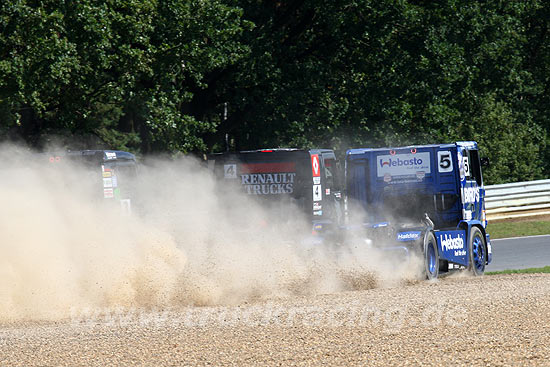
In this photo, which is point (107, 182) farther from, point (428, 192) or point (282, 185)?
point (428, 192)

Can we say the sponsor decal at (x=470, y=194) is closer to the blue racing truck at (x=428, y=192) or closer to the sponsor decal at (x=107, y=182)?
the blue racing truck at (x=428, y=192)

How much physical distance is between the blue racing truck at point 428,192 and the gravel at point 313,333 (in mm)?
4020

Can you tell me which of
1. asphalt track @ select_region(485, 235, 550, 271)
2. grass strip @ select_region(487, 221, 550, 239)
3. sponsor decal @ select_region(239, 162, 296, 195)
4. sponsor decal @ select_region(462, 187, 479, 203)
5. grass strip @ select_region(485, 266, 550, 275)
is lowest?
asphalt track @ select_region(485, 235, 550, 271)

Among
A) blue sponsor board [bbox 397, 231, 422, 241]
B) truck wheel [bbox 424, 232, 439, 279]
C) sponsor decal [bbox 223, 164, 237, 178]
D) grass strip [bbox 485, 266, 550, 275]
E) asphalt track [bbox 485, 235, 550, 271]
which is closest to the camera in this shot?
blue sponsor board [bbox 397, 231, 422, 241]

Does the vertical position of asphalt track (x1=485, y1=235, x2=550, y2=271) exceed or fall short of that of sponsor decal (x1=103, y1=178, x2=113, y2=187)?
it falls short

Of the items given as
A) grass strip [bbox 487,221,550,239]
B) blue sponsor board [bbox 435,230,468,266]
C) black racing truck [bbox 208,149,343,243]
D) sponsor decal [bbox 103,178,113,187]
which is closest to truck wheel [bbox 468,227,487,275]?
blue sponsor board [bbox 435,230,468,266]

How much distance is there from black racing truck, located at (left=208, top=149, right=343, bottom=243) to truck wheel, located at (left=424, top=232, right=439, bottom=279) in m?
2.87

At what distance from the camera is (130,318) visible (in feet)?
35.1

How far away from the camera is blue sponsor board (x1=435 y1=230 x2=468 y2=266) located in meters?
15.3

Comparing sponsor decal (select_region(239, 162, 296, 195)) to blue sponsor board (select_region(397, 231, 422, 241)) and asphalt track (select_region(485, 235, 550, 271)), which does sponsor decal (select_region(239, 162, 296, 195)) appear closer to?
blue sponsor board (select_region(397, 231, 422, 241))

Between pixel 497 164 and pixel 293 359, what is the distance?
90.9 ft

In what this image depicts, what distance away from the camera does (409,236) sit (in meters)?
14.5

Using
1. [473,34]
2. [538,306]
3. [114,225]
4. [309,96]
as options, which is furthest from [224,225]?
[473,34]

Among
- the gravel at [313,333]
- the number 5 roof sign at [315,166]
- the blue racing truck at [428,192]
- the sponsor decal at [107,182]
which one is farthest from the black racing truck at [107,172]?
the gravel at [313,333]
